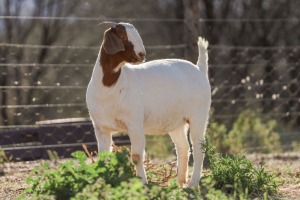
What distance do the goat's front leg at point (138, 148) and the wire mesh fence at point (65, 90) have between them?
7.54ft

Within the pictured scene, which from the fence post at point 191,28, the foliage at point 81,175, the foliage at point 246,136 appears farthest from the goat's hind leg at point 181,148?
the foliage at point 246,136

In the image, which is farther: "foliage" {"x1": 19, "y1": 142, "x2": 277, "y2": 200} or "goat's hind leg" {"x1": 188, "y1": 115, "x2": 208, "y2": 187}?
"goat's hind leg" {"x1": 188, "y1": 115, "x2": 208, "y2": 187}

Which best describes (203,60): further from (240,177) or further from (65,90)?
(65,90)

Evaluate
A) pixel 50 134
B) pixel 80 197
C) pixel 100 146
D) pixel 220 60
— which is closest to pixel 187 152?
pixel 100 146

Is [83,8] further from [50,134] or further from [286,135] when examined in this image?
[50,134]

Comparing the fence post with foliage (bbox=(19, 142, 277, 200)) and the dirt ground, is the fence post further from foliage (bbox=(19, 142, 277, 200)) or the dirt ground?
foliage (bbox=(19, 142, 277, 200))

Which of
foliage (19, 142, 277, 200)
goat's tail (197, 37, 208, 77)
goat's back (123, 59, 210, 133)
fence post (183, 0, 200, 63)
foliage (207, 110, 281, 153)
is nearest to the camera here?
foliage (19, 142, 277, 200)

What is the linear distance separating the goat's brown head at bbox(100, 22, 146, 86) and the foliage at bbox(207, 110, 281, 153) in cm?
410

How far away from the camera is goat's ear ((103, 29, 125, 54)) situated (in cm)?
602

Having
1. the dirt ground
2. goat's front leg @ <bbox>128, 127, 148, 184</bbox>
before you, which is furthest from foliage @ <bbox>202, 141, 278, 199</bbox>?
goat's front leg @ <bbox>128, 127, 148, 184</bbox>

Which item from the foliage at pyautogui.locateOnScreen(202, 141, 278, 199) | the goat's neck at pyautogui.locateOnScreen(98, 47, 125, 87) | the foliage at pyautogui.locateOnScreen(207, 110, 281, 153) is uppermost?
the goat's neck at pyautogui.locateOnScreen(98, 47, 125, 87)

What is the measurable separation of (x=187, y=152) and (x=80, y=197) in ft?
6.73

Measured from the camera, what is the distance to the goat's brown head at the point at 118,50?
6012 mm

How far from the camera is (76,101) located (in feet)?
49.8
